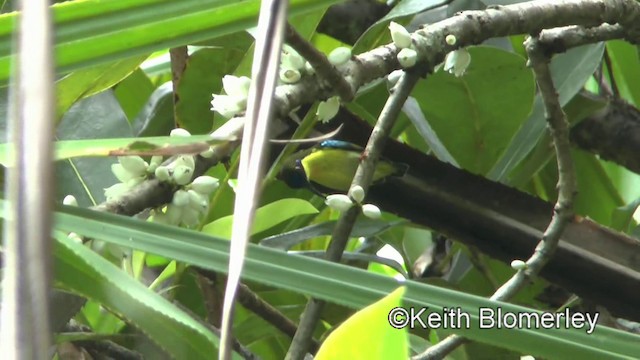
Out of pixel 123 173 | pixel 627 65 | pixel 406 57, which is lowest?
pixel 123 173

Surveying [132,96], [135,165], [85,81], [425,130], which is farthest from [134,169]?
[132,96]

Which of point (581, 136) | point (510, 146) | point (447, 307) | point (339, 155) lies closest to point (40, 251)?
point (447, 307)

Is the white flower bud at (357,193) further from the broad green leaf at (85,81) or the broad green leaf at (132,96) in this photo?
the broad green leaf at (132,96)

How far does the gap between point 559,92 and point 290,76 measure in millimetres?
347

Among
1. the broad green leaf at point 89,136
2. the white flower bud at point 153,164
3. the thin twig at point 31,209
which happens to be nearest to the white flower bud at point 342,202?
the white flower bud at point 153,164

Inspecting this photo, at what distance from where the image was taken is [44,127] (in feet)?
0.36

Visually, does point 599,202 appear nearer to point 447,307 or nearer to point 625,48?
point 625,48

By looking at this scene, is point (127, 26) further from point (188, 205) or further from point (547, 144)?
point (547, 144)

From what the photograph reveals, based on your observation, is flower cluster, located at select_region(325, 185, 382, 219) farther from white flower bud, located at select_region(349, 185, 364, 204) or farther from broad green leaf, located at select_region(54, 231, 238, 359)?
broad green leaf, located at select_region(54, 231, 238, 359)

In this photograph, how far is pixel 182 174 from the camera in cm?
39

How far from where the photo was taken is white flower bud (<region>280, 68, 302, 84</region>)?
41cm

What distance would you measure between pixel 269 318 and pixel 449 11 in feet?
1.07

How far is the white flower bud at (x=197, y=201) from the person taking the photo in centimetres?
41

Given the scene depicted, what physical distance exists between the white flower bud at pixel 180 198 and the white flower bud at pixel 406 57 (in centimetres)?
14
